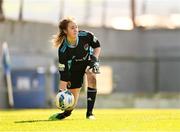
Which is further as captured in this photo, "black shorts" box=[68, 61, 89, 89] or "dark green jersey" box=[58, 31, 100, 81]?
"black shorts" box=[68, 61, 89, 89]

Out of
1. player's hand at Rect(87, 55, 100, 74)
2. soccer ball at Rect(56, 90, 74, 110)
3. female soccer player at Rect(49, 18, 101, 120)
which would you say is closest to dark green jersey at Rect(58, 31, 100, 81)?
female soccer player at Rect(49, 18, 101, 120)

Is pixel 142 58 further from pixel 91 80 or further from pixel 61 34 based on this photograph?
pixel 61 34

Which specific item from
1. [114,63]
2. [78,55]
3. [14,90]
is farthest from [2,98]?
[78,55]

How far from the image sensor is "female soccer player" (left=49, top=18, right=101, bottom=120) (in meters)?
14.3

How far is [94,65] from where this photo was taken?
46.8ft

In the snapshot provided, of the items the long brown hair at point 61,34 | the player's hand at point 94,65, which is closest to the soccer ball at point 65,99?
the player's hand at point 94,65

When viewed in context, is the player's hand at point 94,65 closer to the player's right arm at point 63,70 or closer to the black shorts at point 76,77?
the black shorts at point 76,77

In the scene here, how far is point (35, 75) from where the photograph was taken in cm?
3766

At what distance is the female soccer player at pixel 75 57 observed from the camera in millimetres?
14312

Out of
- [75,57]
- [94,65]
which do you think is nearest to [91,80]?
[94,65]

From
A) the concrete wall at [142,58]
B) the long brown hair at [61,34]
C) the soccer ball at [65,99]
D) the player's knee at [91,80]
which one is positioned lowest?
the concrete wall at [142,58]

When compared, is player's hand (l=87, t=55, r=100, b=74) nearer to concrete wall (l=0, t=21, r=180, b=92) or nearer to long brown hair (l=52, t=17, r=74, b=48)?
long brown hair (l=52, t=17, r=74, b=48)

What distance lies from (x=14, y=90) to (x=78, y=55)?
23.2 metres

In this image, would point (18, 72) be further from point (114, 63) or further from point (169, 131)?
point (169, 131)
